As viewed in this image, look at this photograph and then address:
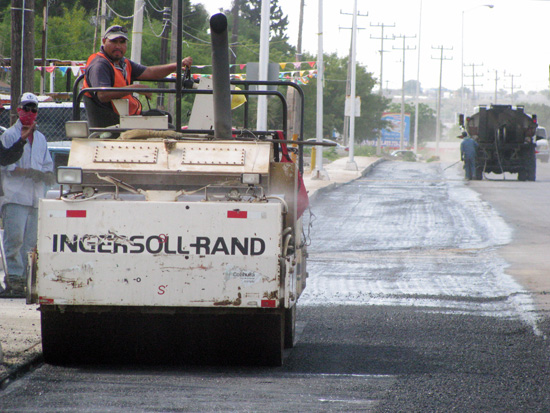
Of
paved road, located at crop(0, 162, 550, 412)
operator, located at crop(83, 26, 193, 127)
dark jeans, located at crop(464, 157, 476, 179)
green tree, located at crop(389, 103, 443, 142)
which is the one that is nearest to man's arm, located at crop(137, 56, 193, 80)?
operator, located at crop(83, 26, 193, 127)

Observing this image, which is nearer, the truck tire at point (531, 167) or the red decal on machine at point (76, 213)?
the red decal on machine at point (76, 213)

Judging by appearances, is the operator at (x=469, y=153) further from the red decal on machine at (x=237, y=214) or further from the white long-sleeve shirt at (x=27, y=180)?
the red decal on machine at (x=237, y=214)

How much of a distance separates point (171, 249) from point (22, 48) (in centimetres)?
819

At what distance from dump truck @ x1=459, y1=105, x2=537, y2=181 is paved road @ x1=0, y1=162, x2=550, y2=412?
1744 cm

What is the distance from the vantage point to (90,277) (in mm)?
5250

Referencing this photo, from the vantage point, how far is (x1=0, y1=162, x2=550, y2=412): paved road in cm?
487

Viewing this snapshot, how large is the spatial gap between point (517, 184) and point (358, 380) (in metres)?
23.5

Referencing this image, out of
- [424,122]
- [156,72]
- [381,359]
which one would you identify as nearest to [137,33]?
[156,72]

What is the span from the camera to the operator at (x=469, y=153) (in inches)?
1134

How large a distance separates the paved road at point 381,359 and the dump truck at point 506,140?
17.4 m

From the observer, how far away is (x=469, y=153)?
1146 inches

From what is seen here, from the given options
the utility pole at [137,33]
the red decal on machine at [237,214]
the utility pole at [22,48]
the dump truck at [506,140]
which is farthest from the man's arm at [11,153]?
the dump truck at [506,140]

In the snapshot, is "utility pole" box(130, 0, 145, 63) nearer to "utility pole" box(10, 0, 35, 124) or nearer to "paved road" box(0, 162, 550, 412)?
"utility pole" box(10, 0, 35, 124)

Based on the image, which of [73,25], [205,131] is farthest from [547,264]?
[73,25]
